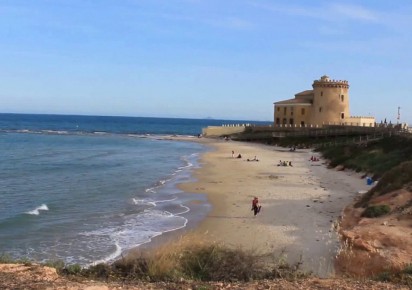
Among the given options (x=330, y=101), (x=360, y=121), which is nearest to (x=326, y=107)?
(x=330, y=101)

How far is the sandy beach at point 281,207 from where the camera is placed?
48.4ft

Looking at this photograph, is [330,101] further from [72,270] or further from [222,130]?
[72,270]

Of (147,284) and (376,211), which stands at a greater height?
(147,284)

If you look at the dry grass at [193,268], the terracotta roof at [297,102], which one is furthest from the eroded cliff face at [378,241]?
the terracotta roof at [297,102]

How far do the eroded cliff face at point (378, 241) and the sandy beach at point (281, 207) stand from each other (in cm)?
51

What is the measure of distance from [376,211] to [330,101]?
57.8m

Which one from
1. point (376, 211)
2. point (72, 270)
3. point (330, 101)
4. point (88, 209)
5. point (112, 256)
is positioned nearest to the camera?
point (72, 270)

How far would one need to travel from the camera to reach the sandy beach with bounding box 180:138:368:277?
14.7 m

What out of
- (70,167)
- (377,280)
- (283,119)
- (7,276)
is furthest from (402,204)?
(283,119)

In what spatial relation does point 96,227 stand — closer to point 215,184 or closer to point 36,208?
point 36,208

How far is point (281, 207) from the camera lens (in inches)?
864

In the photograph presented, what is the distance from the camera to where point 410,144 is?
Answer: 3678cm

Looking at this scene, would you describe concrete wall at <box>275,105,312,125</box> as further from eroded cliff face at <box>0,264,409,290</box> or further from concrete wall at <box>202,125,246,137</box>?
eroded cliff face at <box>0,264,409,290</box>

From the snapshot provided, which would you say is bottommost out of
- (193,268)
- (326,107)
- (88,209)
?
(88,209)
